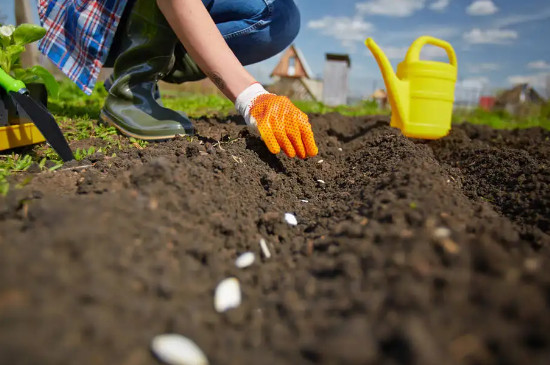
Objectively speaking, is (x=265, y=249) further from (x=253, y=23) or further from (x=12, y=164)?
(x=253, y=23)

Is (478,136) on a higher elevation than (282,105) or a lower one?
lower

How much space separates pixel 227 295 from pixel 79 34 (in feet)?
7.10

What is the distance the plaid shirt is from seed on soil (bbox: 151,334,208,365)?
2.03 metres

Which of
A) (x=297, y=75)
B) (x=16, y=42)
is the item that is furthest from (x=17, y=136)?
(x=297, y=75)

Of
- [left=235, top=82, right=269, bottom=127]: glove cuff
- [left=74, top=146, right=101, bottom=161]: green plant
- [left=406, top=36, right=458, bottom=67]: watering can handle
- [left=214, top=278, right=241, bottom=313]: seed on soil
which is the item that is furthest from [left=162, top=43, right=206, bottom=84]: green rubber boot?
[left=214, top=278, right=241, bottom=313]: seed on soil

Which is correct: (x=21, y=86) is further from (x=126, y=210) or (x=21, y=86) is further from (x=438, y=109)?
(x=438, y=109)

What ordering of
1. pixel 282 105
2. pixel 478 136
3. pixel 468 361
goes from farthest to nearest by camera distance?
pixel 478 136 < pixel 282 105 < pixel 468 361

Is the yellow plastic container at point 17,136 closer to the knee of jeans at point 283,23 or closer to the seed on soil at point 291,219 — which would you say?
the seed on soil at point 291,219

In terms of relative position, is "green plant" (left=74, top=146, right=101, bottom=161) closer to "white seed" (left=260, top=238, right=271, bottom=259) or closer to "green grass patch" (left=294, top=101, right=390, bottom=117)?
"white seed" (left=260, top=238, right=271, bottom=259)

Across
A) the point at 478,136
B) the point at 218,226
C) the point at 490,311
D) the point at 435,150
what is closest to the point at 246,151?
the point at 218,226

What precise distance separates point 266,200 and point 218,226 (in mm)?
411

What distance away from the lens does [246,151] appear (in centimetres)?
162

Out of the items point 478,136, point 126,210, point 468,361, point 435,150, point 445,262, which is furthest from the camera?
point 478,136

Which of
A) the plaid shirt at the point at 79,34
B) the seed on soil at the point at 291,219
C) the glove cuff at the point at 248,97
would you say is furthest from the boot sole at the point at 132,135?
the seed on soil at the point at 291,219
